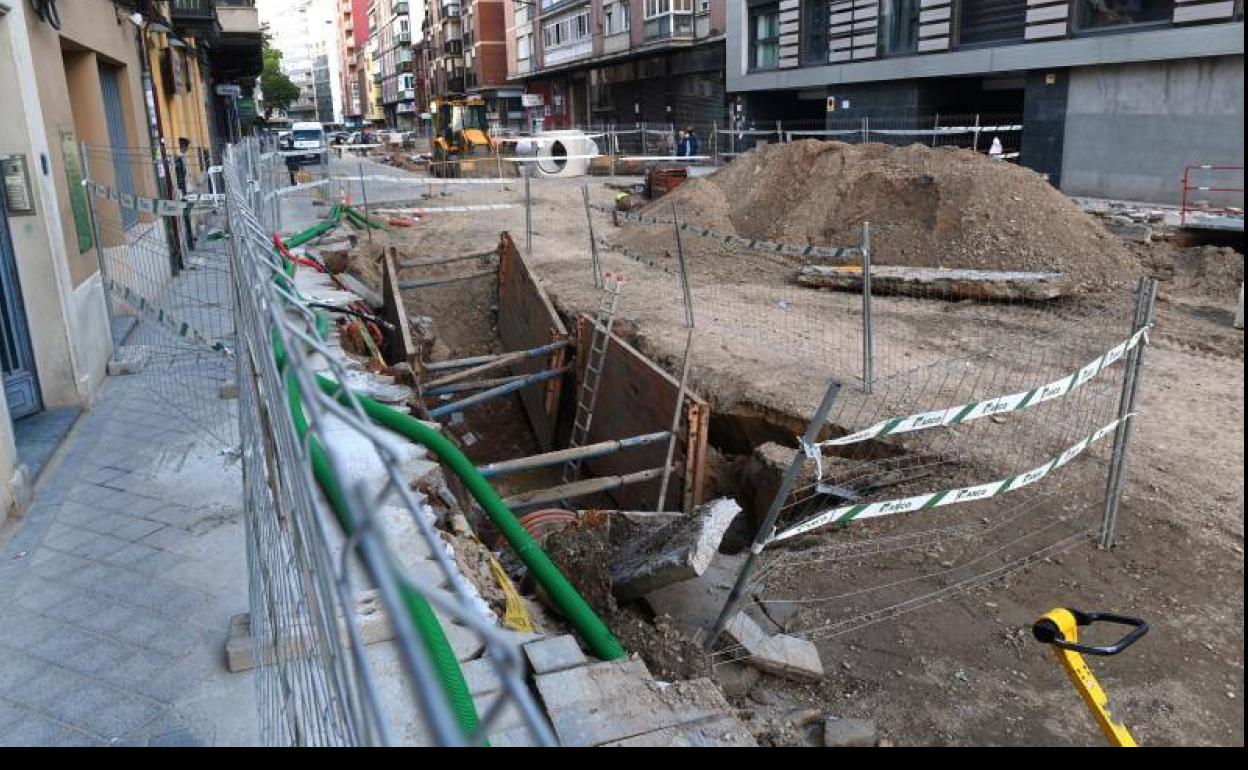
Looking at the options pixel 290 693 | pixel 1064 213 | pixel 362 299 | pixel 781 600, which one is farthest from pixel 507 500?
pixel 1064 213

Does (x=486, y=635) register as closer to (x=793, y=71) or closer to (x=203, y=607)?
(x=203, y=607)

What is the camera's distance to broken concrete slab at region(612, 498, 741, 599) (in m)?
4.65

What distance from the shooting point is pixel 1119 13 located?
21453 millimetres

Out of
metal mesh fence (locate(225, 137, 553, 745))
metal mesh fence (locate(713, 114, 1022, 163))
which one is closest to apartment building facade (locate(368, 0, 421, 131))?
metal mesh fence (locate(713, 114, 1022, 163))

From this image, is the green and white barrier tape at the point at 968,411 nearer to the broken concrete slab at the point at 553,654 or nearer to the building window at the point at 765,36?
the broken concrete slab at the point at 553,654

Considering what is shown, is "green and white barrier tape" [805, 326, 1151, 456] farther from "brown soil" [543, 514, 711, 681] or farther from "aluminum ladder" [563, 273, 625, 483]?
"aluminum ladder" [563, 273, 625, 483]

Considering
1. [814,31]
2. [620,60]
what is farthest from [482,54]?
[814,31]

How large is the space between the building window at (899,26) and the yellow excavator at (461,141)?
13774 mm

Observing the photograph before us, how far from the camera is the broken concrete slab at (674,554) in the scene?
4648 mm

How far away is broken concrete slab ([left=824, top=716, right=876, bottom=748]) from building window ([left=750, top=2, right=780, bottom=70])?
32.4 metres

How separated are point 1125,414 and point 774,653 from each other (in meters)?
2.80

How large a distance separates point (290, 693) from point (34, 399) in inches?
205

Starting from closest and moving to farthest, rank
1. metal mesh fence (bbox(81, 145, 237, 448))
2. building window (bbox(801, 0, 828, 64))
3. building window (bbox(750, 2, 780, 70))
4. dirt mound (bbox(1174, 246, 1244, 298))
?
1. metal mesh fence (bbox(81, 145, 237, 448))
2. dirt mound (bbox(1174, 246, 1244, 298))
3. building window (bbox(801, 0, 828, 64))
4. building window (bbox(750, 2, 780, 70))

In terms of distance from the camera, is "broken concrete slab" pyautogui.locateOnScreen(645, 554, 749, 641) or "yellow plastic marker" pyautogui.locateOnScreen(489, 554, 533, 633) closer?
"yellow plastic marker" pyautogui.locateOnScreen(489, 554, 533, 633)
